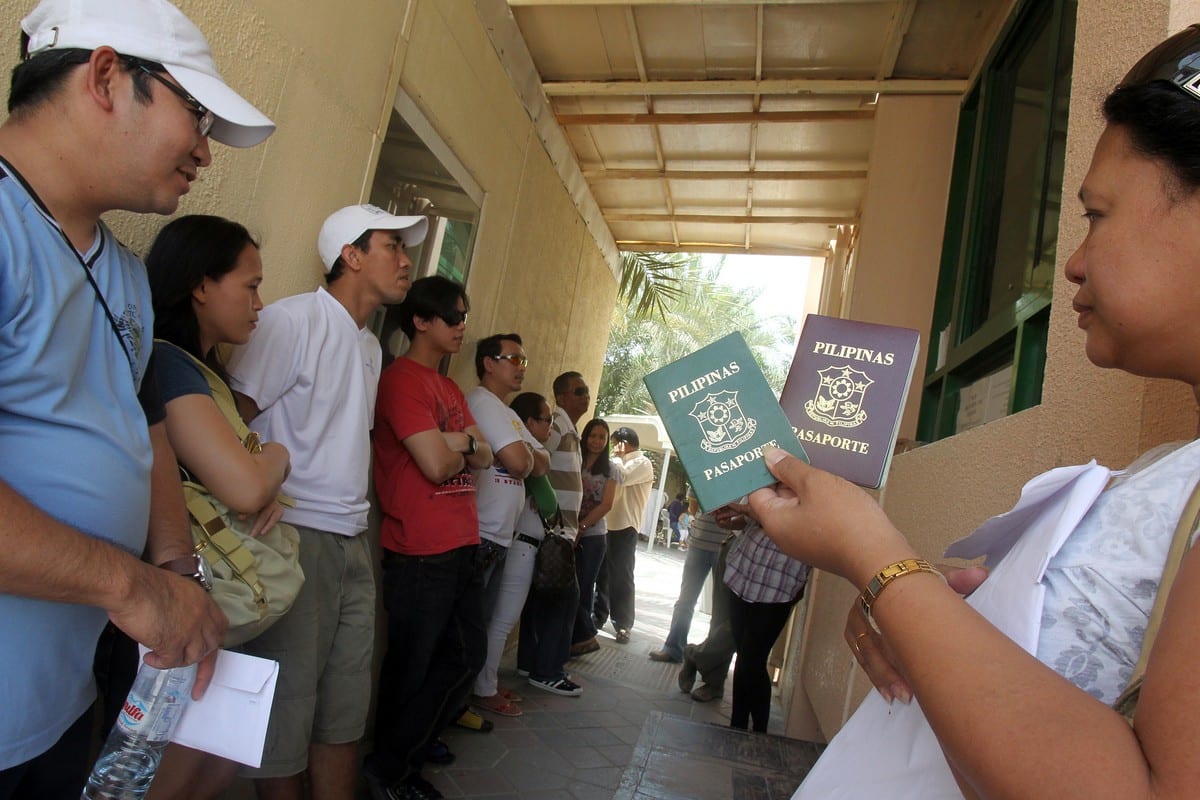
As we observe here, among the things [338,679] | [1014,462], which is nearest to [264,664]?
[338,679]

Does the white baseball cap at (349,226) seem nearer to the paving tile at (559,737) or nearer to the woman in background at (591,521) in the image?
the paving tile at (559,737)

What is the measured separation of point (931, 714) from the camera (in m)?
0.70

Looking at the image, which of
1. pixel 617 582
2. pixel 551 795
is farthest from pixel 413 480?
pixel 617 582

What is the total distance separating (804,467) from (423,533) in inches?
90.9

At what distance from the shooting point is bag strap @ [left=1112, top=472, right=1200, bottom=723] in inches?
26.8

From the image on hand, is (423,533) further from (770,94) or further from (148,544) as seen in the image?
(770,94)

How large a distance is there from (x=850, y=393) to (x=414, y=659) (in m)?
2.46

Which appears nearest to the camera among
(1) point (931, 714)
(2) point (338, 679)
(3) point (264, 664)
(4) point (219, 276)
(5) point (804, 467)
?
(1) point (931, 714)

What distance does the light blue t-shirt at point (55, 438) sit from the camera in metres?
1.08

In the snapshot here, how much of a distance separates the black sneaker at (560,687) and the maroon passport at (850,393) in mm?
4284

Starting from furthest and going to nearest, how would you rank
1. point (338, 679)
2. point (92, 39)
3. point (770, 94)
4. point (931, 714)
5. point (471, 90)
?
point (770, 94), point (471, 90), point (338, 679), point (92, 39), point (931, 714)

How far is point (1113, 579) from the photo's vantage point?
73cm

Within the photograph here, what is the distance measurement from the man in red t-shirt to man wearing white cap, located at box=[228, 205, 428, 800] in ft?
1.33

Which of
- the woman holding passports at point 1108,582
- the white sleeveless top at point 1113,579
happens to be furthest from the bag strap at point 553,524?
the white sleeveless top at point 1113,579
